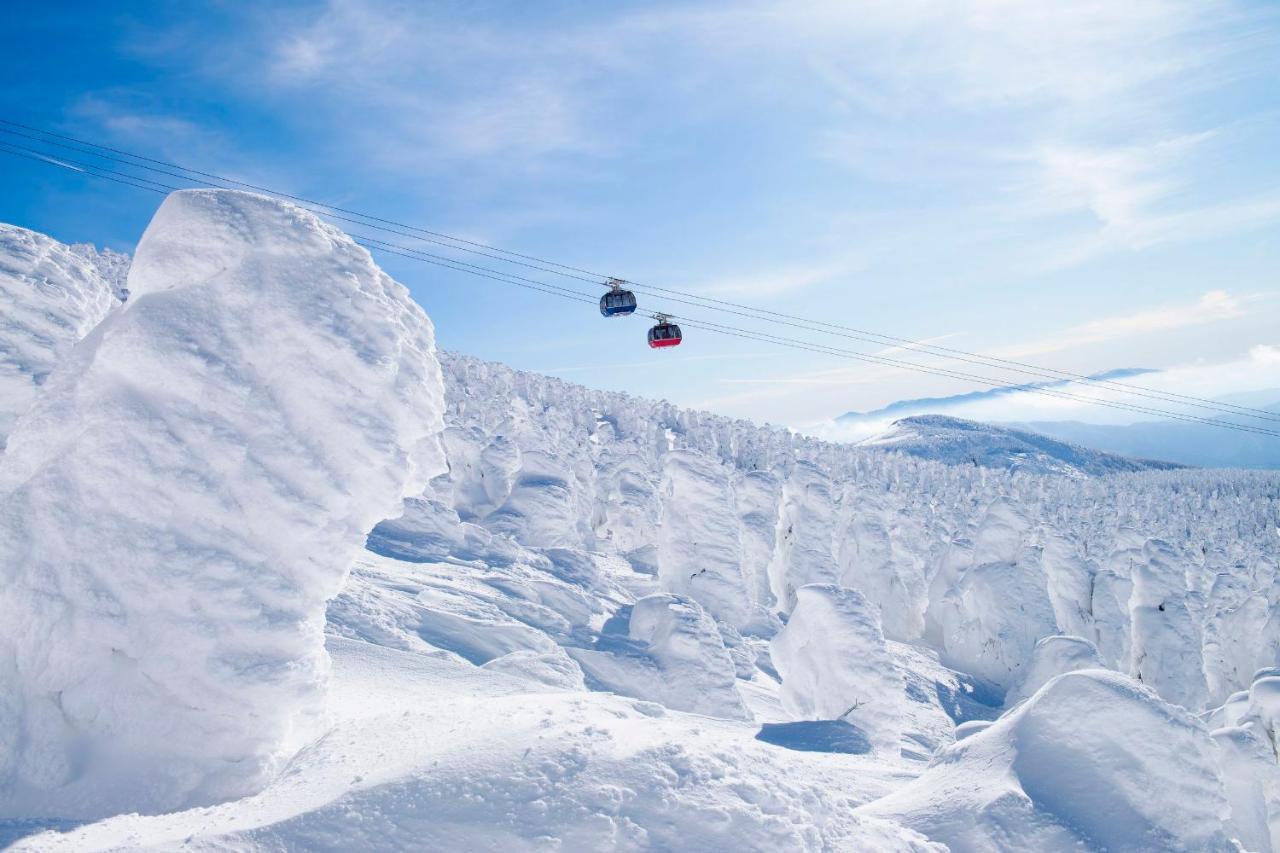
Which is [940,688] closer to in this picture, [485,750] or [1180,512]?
[485,750]

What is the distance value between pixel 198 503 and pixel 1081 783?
8176 millimetres

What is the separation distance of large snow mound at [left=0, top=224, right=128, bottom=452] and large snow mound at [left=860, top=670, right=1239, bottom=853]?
1590 cm

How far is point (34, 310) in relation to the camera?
1555 cm

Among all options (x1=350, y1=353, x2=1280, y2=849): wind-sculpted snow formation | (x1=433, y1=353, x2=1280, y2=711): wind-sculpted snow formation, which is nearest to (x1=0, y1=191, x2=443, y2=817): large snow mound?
(x1=350, y1=353, x2=1280, y2=849): wind-sculpted snow formation

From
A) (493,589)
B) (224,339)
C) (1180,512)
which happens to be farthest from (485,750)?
(1180,512)

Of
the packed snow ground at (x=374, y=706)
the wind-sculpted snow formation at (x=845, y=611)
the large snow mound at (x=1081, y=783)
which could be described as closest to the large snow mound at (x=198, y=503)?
the packed snow ground at (x=374, y=706)

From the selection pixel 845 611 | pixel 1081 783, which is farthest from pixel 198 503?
pixel 845 611

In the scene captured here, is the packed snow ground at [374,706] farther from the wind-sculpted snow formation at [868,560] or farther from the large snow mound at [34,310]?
the wind-sculpted snow formation at [868,560]

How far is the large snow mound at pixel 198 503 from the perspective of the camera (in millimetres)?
6391

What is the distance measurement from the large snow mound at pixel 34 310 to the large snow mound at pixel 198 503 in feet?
30.7

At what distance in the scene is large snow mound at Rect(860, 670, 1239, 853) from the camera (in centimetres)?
645

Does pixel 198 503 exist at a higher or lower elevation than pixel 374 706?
higher

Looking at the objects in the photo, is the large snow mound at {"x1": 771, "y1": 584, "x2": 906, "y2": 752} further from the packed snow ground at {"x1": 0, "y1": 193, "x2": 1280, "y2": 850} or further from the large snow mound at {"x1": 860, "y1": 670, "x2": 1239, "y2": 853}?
the large snow mound at {"x1": 860, "y1": 670, "x2": 1239, "y2": 853}

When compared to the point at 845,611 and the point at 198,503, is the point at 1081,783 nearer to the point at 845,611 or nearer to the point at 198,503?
the point at 198,503
